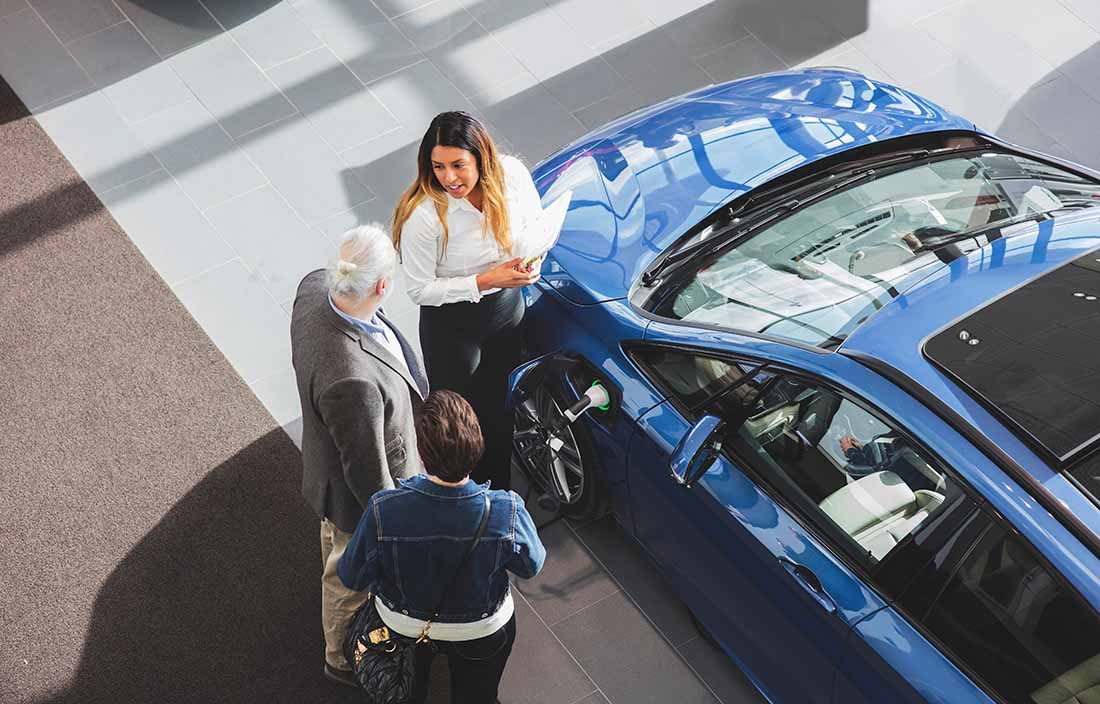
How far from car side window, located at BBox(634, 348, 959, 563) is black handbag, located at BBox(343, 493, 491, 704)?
4.08 feet

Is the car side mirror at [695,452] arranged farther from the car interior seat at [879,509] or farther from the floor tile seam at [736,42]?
the floor tile seam at [736,42]

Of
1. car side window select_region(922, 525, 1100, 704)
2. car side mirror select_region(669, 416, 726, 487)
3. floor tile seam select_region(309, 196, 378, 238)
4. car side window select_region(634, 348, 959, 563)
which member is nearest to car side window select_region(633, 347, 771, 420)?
car side window select_region(634, 348, 959, 563)

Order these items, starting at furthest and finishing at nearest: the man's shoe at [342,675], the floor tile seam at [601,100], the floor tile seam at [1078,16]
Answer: the floor tile seam at [1078,16] → the floor tile seam at [601,100] → the man's shoe at [342,675]

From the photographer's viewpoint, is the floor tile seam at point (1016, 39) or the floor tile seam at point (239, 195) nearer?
the floor tile seam at point (239, 195)

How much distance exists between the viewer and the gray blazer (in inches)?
148

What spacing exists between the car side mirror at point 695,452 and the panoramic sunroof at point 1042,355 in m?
0.72

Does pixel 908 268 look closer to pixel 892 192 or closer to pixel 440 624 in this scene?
pixel 892 192

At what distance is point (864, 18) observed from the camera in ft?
23.4

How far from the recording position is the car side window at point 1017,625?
3.30 metres

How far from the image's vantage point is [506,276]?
4.28 meters

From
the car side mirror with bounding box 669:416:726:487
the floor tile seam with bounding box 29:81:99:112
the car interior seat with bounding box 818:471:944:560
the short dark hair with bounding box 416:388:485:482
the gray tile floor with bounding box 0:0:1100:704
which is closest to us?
the short dark hair with bounding box 416:388:485:482

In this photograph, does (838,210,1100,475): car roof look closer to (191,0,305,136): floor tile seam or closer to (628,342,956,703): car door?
(628,342,956,703): car door

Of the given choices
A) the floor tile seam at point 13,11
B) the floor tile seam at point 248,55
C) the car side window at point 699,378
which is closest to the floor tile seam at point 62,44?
the floor tile seam at point 13,11

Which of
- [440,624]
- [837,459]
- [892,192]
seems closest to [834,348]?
[837,459]
